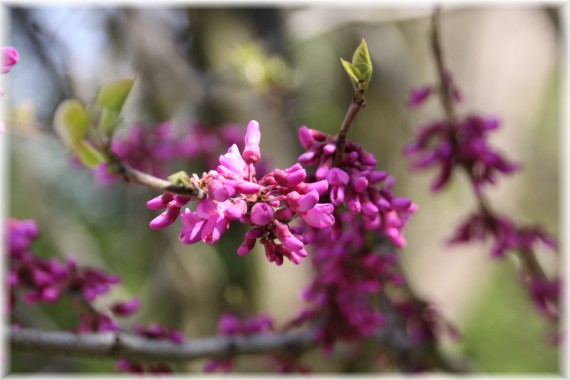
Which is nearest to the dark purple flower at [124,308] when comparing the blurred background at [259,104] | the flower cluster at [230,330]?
the flower cluster at [230,330]

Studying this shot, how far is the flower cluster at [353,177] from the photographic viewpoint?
2.79ft

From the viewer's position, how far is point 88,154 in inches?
28.1

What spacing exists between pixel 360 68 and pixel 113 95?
12.9 inches

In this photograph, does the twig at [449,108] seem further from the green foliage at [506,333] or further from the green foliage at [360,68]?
the green foliage at [506,333]

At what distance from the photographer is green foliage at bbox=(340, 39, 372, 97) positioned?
750 millimetres

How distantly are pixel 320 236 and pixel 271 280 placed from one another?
2.47 m

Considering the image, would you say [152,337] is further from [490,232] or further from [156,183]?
[490,232]

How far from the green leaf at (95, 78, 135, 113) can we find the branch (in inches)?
24.8

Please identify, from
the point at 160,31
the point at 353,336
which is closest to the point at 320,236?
the point at 353,336

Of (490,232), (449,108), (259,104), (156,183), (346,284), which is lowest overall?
(346,284)

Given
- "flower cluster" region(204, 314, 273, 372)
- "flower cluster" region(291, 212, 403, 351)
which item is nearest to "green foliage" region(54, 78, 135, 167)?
"flower cluster" region(291, 212, 403, 351)

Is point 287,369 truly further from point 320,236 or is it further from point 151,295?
point 151,295

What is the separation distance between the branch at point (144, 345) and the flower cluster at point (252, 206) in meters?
0.53

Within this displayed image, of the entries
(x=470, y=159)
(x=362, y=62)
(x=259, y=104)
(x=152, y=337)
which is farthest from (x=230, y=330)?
(x=259, y=104)
